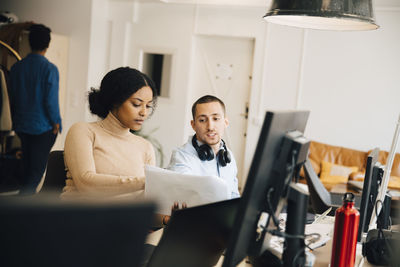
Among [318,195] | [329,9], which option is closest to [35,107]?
[318,195]

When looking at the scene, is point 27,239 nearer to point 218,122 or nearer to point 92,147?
point 92,147

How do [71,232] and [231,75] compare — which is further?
[231,75]

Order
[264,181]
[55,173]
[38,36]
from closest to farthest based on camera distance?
[264,181] < [55,173] < [38,36]

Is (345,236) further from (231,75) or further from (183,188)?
(231,75)

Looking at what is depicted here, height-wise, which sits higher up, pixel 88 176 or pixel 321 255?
pixel 88 176

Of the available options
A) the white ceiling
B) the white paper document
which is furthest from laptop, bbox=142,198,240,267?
the white ceiling

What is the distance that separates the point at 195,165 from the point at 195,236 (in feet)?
3.67

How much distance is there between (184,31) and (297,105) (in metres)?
2.03

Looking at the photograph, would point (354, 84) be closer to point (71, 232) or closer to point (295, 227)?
point (295, 227)

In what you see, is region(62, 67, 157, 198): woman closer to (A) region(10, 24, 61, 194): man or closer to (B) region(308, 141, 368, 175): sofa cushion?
(A) region(10, 24, 61, 194): man

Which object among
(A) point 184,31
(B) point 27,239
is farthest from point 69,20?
(B) point 27,239

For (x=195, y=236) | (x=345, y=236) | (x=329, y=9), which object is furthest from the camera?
(x=329, y=9)

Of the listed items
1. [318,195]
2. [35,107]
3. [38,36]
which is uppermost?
[38,36]

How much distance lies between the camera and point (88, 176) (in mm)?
2215
